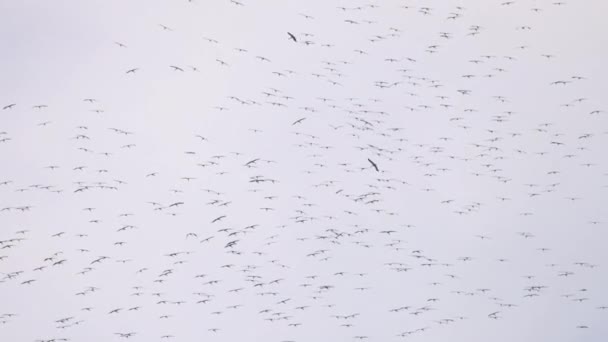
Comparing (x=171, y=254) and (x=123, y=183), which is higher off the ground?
(x=123, y=183)

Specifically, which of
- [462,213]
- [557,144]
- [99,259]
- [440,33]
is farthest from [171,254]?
[557,144]

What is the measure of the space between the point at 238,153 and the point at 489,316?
7.91 metres

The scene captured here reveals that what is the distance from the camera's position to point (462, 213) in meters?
22.5

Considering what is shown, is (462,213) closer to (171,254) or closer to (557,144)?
(557,144)

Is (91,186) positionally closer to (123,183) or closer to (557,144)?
(123,183)

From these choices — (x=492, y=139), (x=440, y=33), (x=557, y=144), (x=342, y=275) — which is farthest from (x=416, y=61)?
(x=342, y=275)

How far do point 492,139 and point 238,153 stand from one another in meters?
6.68

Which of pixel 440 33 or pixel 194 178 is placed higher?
pixel 440 33

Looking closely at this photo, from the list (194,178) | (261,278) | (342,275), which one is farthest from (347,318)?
(194,178)

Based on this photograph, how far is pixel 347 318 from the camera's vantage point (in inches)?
896

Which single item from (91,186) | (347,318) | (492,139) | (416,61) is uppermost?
(416,61)

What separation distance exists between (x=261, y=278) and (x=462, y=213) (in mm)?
5537

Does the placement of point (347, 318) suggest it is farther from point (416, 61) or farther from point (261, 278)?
point (416, 61)

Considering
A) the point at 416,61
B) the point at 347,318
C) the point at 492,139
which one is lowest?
the point at 347,318
